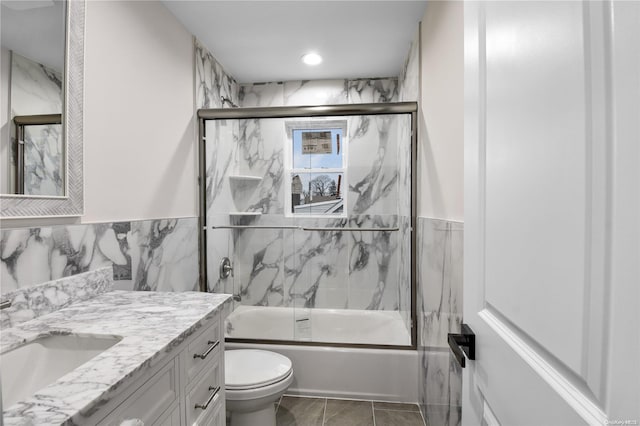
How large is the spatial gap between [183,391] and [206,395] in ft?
0.64

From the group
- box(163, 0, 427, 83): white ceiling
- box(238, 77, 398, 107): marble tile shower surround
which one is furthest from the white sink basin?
box(238, 77, 398, 107): marble tile shower surround

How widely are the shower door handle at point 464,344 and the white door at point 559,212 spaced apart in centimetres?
4

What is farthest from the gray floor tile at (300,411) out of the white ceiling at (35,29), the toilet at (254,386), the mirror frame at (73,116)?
the white ceiling at (35,29)

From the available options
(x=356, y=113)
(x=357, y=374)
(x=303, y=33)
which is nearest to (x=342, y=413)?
(x=357, y=374)

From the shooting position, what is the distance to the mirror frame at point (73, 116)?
117 cm

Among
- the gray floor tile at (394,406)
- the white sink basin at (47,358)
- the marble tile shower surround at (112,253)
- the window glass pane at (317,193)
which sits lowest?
the gray floor tile at (394,406)

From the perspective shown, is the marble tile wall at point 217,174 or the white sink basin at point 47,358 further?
the marble tile wall at point 217,174

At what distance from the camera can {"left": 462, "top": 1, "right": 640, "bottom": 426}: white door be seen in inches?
11.6

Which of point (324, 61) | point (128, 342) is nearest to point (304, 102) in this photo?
point (324, 61)

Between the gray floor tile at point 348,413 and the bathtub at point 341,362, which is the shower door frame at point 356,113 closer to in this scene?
the bathtub at point 341,362

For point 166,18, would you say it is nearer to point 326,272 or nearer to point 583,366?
point 326,272

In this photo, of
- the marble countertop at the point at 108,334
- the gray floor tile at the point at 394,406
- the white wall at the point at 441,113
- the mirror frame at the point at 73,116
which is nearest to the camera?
the marble countertop at the point at 108,334

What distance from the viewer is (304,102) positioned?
294 cm

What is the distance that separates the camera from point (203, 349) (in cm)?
101
